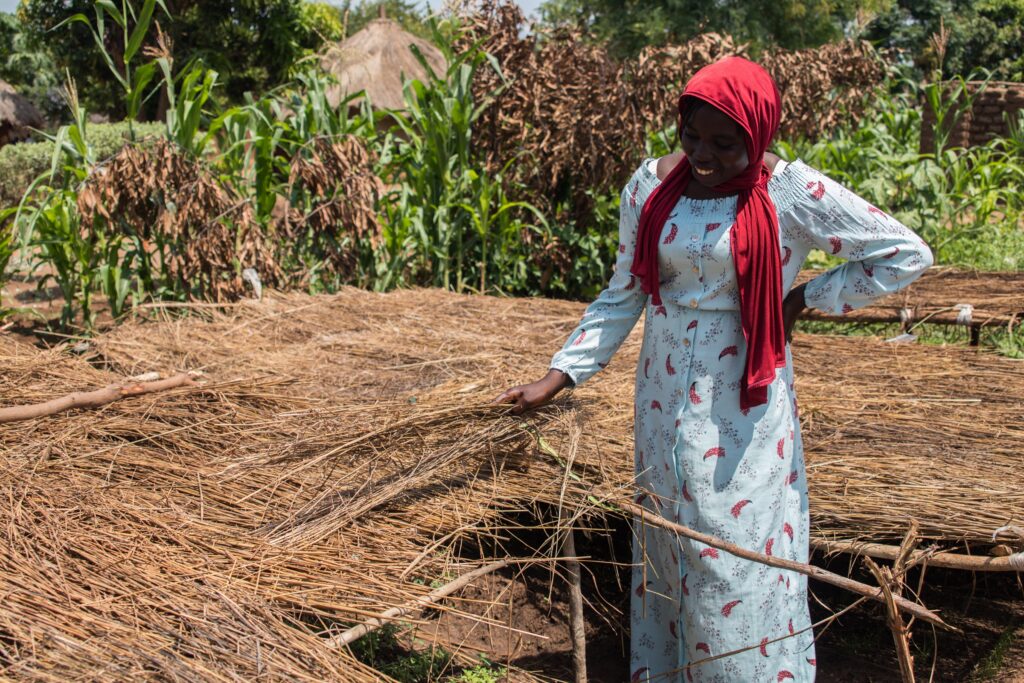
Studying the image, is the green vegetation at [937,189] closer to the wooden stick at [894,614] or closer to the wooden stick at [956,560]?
the wooden stick at [956,560]

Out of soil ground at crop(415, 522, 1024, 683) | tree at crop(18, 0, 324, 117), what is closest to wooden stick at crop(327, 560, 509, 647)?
soil ground at crop(415, 522, 1024, 683)

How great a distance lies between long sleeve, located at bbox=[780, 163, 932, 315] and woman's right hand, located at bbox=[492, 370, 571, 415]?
60 centimetres

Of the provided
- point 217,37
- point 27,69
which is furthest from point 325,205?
point 27,69

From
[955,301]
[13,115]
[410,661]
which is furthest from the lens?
[13,115]

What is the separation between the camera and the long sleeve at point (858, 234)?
71.4 inches

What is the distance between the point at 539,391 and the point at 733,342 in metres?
0.45

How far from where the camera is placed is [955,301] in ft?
14.0

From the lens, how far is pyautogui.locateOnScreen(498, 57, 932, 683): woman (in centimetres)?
179

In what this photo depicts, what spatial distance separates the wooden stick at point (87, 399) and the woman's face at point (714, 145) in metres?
1.96

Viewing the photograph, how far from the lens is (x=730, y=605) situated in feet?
6.22

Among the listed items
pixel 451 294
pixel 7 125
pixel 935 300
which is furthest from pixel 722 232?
pixel 7 125

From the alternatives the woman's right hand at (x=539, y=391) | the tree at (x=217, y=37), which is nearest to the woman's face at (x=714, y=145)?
the woman's right hand at (x=539, y=391)

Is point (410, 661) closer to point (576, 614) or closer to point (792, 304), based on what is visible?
point (576, 614)

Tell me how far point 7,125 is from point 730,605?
12.4 metres
